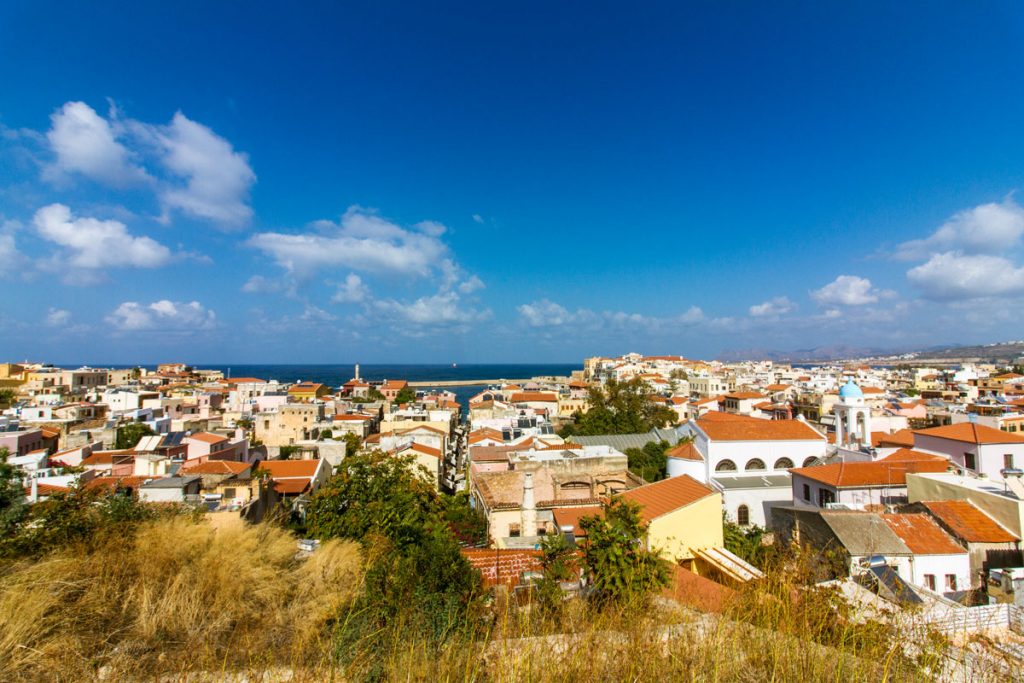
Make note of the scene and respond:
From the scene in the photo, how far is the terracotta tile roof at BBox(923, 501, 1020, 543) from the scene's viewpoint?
11648 millimetres

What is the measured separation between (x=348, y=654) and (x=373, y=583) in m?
1.81

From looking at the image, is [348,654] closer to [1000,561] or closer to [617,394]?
[1000,561]

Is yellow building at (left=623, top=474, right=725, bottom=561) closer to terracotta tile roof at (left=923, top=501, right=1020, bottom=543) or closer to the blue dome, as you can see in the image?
terracotta tile roof at (left=923, top=501, right=1020, bottom=543)

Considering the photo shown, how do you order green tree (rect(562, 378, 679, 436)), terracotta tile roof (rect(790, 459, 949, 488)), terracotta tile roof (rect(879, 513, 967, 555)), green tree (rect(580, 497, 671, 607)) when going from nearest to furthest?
green tree (rect(580, 497, 671, 607))
terracotta tile roof (rect(879, 513, 967, 555))
terracotta tile roof (rect(790, 459, 949, 488))
green tree (rect(562, 378, 679, 436))

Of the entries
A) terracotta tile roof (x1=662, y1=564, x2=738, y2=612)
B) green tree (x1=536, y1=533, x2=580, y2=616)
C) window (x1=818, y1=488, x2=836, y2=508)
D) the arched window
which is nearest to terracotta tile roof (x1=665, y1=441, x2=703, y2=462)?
the arched window

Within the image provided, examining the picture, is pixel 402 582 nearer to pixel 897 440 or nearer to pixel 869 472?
pixel 869 472

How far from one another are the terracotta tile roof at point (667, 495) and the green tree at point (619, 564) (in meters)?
6.24

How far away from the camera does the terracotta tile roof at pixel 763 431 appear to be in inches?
944

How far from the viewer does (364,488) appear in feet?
41.1

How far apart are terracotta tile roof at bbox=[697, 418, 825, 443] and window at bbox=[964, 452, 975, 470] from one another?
5.22m

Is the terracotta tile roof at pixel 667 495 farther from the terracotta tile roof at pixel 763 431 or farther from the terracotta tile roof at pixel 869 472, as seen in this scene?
the terracotta tile roof at pixel 763 431

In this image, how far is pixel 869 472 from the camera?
17.2 metres

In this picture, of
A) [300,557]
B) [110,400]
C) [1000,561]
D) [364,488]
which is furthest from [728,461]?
[110,400]

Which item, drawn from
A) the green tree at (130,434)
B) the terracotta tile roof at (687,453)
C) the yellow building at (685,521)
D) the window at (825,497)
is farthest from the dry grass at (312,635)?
the green tree at (130,434)
